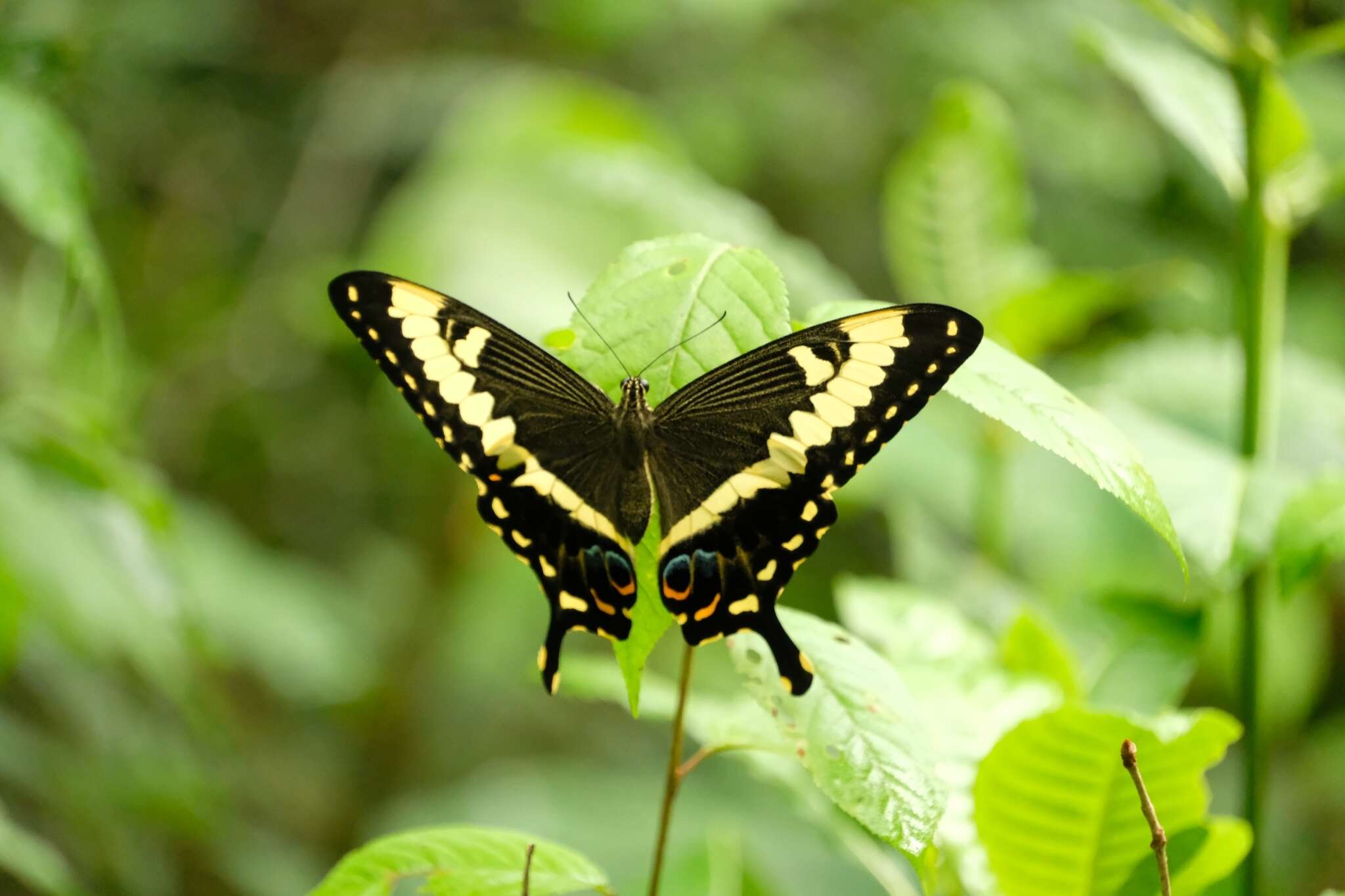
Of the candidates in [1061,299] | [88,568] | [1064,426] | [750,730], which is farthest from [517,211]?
[1064,426]

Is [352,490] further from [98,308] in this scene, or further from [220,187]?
[98,308]

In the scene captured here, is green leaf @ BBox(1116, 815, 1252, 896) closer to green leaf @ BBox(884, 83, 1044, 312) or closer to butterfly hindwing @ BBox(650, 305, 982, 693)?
butterfly hindwing @ BBox(650, 305, 982, 693)

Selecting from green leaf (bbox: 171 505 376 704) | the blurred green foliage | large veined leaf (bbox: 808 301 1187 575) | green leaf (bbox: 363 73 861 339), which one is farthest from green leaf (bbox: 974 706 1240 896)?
green leaf (bbox: 171 505 376 704)

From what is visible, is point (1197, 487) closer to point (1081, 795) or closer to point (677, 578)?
point (1081, 795)

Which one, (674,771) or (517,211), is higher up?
(517,211)

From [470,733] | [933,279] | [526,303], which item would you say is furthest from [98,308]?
[470,733]

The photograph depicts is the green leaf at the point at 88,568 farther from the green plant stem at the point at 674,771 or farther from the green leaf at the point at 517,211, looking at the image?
the green leaf at the point at 517,211
